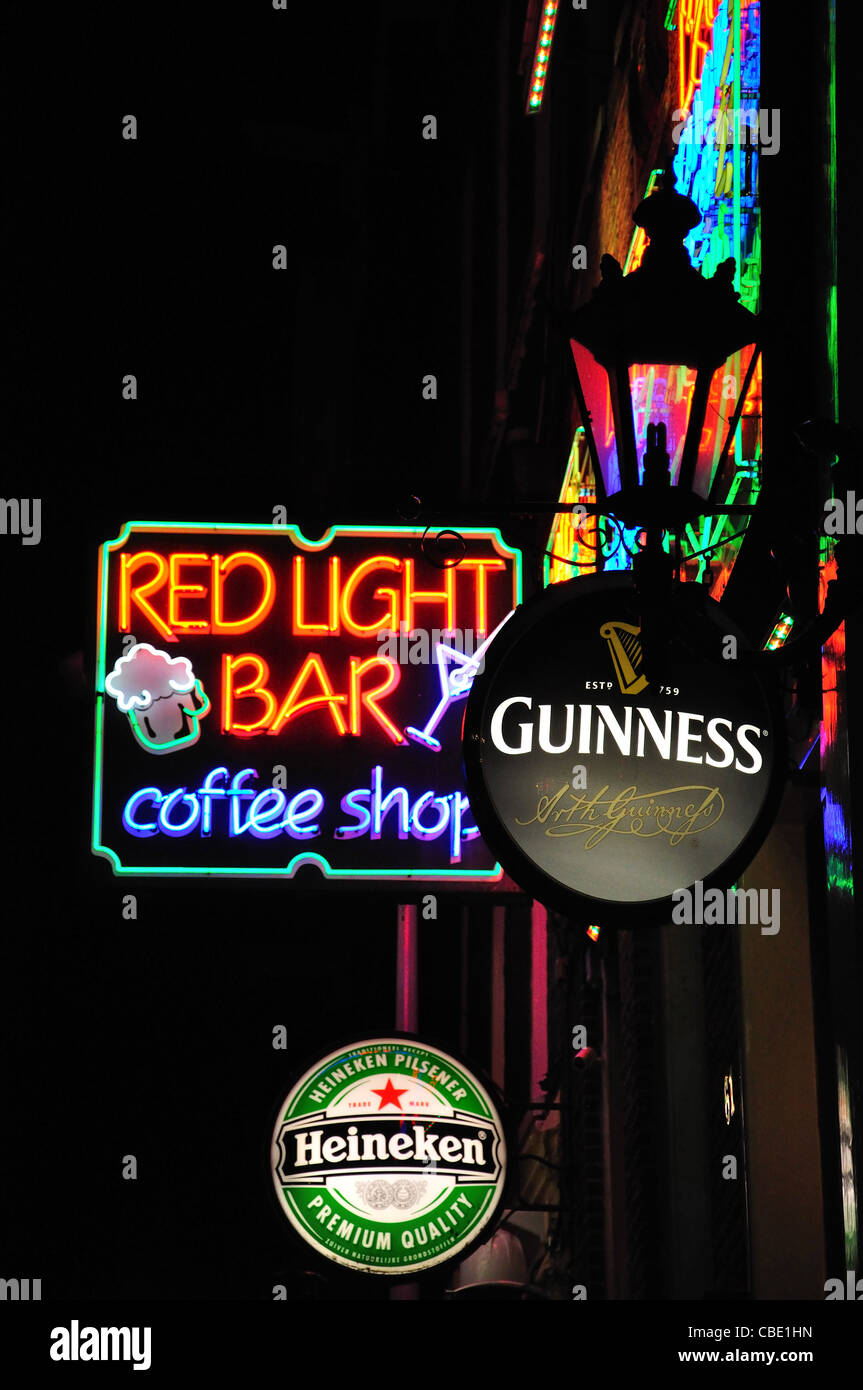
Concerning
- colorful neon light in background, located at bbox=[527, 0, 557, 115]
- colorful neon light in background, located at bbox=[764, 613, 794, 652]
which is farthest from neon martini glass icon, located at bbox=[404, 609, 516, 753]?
colorful neon light in background, located at bbox=[527, 0, 557, 115]

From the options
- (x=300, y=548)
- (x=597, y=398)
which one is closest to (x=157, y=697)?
(x=300, y=548)

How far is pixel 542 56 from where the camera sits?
1227 cm

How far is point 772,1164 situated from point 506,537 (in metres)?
3.01

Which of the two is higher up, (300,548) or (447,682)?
(300,548)

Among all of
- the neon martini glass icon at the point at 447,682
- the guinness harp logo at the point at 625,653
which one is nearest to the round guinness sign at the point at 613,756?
the guinness harp logo at the point at 625,653

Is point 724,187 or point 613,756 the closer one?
point 613,756

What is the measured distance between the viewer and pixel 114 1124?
900 inches

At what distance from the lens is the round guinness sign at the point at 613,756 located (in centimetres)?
555

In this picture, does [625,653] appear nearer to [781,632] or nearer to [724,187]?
[781,632]

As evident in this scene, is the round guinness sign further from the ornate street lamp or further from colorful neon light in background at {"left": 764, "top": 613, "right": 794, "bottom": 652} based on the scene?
colorful neon light in background at {"left": 764, "top": 613, "right": 794, "bottom": 652}

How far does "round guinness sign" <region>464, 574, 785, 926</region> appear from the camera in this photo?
555cm

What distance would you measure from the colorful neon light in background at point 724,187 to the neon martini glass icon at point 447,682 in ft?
3.74

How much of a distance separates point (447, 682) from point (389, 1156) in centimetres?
197

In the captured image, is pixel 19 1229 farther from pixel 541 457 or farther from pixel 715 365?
pixel 715 365
